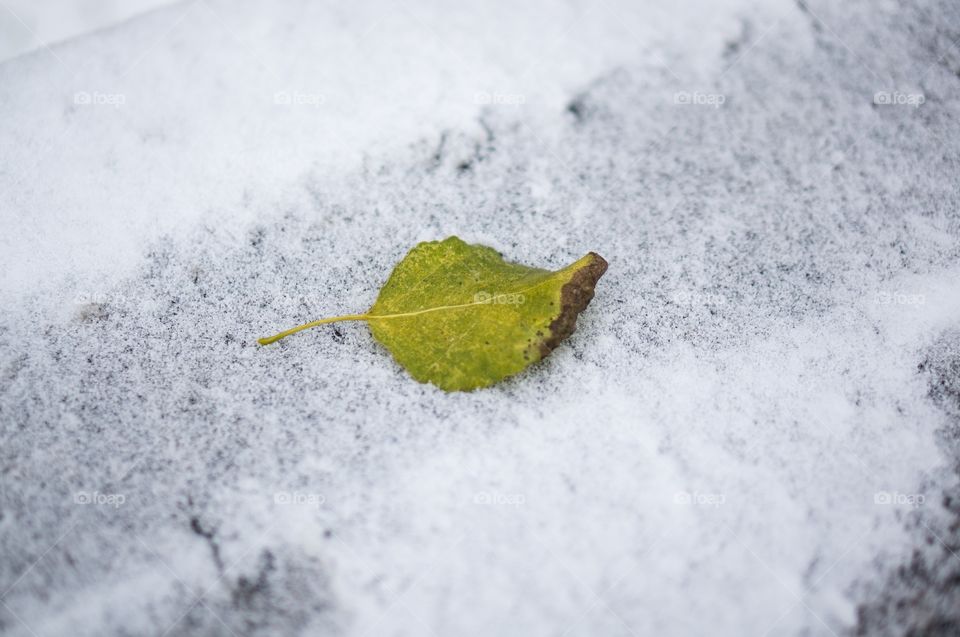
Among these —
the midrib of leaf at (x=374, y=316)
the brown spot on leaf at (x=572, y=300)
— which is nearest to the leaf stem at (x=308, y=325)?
the midrib of leaf at (x=374, y=316)

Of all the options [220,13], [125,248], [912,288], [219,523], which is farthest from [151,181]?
[912,288]

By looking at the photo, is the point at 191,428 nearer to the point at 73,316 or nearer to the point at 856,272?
the point at 73,316

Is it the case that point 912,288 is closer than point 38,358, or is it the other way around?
point 38,358

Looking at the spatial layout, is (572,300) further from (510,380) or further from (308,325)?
(308,325)

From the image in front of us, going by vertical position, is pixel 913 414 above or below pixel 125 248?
below

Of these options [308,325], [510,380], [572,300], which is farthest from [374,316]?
[572,300]
